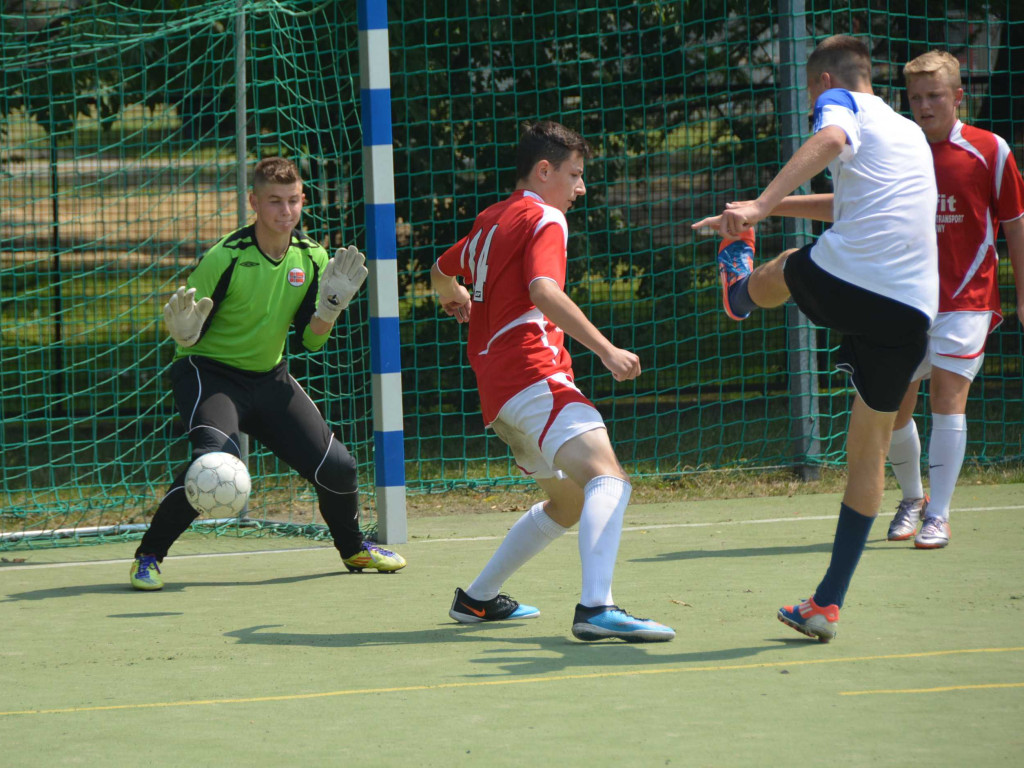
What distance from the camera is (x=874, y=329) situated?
405 centimetres

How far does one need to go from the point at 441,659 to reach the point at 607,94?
7.09 metres

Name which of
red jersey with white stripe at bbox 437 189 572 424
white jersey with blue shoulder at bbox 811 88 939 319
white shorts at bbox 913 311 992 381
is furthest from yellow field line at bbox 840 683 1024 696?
white shorts at bbox 913 311 992 381

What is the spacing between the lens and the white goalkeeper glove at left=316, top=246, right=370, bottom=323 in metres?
5.62

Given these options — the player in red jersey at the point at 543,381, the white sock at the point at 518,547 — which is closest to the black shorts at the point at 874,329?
the player in red jersey at the point at 543,381

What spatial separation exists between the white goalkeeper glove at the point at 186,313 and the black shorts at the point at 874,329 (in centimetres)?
262

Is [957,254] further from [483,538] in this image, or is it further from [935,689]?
[935,689]

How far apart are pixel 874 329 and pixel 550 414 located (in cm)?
105

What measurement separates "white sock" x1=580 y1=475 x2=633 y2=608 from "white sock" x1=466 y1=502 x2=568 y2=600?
378 millimetres

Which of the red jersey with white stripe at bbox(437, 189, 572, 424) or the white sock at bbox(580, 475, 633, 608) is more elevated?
the red jersey with white stripe at bbox(437, 189, 572, 424)

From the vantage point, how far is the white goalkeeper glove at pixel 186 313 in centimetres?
551

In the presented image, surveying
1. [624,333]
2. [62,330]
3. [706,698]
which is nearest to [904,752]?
[706,698]

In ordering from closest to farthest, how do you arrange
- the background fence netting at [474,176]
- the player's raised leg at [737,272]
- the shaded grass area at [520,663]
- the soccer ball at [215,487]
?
the shaded grass area at [520,663]
the player's raised leg at [737,272]
the soccer ball at [215,487]
the background fence netting at [474,176]

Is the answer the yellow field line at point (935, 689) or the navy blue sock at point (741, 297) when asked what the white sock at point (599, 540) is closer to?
the navy blue sock at point (741, 297)

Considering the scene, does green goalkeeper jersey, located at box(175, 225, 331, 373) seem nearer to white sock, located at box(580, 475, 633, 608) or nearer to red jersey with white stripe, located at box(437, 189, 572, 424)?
red jersey with white stripe, located at box(437, 189, 572, 424)
